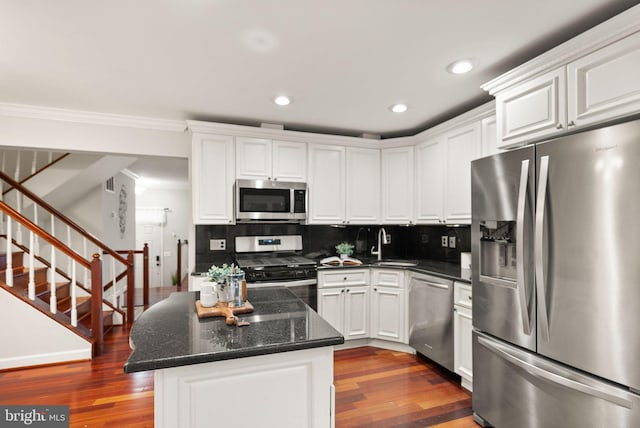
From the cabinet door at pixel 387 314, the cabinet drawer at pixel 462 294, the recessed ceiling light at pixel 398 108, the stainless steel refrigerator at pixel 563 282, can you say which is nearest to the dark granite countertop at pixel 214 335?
the stainless steel refrigerator at pixel 563 282

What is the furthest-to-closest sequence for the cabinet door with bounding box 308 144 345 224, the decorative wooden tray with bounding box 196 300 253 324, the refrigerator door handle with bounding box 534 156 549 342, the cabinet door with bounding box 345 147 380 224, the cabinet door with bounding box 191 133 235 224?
the cabinet door with bounding box 345 147 380 224, the cabinet door with bounding box 308 144 345 224, the cabinet door with bounding box 191 133 235 224, the refrigerator door handle with bounding box 534 156 549 342, the decorative wooden tray with bounding box 196 300 253 324

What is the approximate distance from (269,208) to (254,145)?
694 mm

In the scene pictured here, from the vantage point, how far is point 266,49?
203 cm

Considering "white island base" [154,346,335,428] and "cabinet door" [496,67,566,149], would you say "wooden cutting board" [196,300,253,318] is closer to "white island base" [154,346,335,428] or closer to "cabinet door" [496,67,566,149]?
"white island base" [154,346,335,428]

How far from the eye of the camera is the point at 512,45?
6.48ft

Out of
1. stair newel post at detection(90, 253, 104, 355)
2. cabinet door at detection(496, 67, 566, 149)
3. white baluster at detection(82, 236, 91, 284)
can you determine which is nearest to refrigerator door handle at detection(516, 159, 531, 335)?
cabinet door at detection(496, 67, 566, 149)

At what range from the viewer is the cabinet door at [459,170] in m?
2.86

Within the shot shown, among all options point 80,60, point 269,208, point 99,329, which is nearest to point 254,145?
point 269,208

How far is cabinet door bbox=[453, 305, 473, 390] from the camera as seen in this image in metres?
2.53

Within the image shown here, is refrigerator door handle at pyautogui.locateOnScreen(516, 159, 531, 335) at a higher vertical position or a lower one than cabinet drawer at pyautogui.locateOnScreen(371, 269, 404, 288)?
higher

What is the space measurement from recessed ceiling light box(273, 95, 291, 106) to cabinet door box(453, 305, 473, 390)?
230 centimetres

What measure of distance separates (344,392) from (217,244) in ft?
6.55

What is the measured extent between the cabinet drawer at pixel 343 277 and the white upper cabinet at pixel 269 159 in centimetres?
108

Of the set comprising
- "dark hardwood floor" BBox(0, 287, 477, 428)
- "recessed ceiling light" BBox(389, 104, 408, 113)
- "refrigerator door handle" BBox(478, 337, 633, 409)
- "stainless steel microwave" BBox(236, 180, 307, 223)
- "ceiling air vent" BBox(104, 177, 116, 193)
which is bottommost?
"dark hardwood floor" BBox(0, 287, 477, 428)
